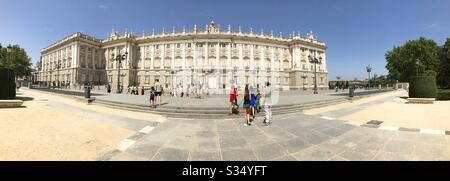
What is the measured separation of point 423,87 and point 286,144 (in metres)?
18.5

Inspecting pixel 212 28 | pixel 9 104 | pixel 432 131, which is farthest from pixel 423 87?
pixel 212 28

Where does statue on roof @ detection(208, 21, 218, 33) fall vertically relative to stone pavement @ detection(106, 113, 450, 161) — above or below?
above

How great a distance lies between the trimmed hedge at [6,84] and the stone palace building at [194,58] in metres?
41.7

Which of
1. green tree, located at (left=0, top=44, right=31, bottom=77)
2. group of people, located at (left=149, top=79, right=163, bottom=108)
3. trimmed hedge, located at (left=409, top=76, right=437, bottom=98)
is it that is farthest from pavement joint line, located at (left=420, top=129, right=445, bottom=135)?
green tree, located at (left=0, top=44, right=31, bottom=77)

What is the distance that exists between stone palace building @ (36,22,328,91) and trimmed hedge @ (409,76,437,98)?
134 ft

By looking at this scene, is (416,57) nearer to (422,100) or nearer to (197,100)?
(422,100)

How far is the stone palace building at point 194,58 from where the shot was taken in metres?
57.8

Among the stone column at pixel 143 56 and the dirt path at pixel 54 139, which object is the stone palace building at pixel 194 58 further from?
the dirt path at pixel 54 139

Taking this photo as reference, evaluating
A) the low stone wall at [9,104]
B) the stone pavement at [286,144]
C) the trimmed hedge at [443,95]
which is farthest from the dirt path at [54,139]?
the trimmed hedge at [443,95]

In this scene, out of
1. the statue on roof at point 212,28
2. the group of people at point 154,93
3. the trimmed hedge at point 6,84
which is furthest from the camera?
the statue on roof at point 212,28

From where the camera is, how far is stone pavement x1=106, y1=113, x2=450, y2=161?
464 centimetres

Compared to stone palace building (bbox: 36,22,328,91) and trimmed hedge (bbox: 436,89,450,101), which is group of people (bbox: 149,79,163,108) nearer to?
trimmed hedge (bbox: 436,89,450,101)
